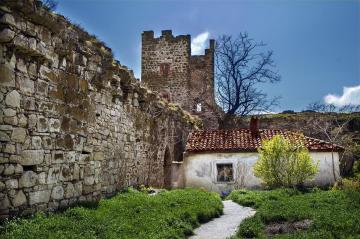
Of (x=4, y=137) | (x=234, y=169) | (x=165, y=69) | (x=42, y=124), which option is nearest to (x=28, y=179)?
(x=4, y=137)

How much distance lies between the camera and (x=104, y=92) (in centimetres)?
988

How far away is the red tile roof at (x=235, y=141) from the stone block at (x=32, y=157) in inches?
459

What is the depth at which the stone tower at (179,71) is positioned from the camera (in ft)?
94.4

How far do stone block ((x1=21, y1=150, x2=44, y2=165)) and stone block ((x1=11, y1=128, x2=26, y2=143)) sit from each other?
23 centimetres

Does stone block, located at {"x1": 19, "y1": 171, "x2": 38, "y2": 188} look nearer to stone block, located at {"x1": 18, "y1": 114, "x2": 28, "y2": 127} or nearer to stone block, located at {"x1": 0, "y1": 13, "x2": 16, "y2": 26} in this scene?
stone block, located at {"x1": 18, "y1": 114, "x2": 28, "y2": 127}

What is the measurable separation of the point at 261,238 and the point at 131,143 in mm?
6323

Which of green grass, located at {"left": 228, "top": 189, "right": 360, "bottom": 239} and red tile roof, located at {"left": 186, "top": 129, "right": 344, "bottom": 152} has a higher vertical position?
red tile roof, located at {"left": 186, "top": 129, "right": 344, "bottom": 152}

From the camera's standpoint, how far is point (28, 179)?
21.2 ft

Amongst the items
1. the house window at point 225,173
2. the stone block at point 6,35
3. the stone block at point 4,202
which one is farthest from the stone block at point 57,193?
the house window at point 225,173

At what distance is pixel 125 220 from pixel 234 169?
435 inches

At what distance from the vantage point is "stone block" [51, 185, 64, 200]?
284 inches

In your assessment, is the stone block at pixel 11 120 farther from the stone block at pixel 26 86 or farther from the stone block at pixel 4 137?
the stone block at pixel 26 86

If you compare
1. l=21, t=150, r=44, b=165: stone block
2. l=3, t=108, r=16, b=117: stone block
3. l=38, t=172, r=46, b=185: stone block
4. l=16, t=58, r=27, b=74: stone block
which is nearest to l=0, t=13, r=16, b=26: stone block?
l=16, t=58, r=27, b=74: stone block

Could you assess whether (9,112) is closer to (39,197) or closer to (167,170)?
(39,197)
